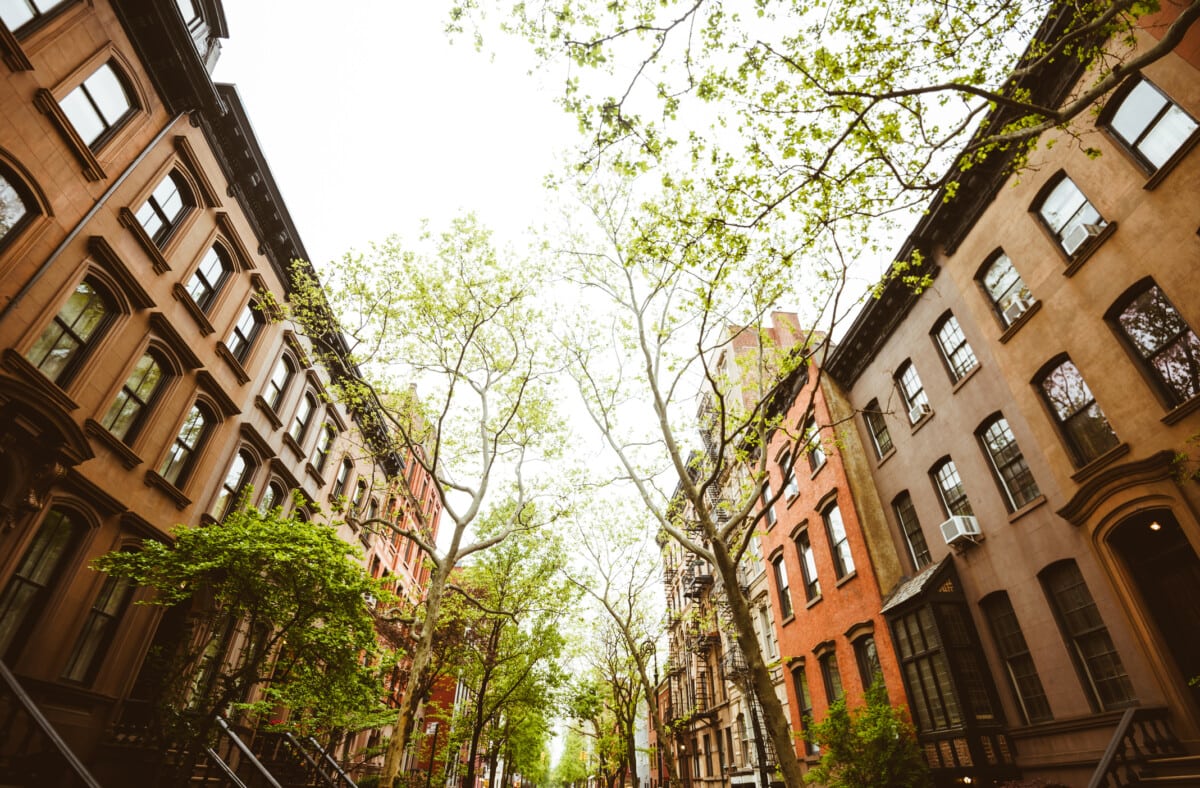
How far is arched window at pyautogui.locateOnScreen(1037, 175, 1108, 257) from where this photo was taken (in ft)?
32.2

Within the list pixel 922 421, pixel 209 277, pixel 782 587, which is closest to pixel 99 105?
pixel 209 277

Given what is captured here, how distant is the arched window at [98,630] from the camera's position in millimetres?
9781

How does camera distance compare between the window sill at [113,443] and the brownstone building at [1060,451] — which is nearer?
the brownstone building at [1060,451]

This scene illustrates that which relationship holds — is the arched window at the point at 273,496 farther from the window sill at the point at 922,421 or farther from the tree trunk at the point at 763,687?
the window sill at the point at 922,421

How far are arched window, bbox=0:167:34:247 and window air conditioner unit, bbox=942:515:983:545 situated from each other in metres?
18.6

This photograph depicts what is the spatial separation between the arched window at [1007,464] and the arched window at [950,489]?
1010mm

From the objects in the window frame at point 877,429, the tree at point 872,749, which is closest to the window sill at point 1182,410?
the window frame at point 877,429

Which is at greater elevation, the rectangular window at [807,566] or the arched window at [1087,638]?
the rectangular window at [807,566]

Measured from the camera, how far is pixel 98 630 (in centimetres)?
1022

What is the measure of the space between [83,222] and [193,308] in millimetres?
3263

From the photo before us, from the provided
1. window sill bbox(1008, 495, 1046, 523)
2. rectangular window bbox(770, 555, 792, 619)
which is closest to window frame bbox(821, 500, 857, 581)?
rectangular window bbox(770, 555, 792, 619)

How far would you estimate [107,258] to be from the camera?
10.1 metres

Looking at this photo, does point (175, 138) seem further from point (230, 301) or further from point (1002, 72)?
point (1002, 72)

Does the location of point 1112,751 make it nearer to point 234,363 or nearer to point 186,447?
point 186,447
